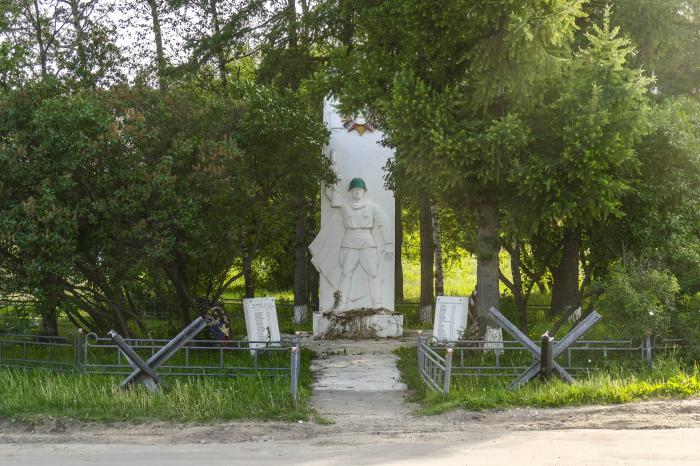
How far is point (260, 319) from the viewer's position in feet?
56.5

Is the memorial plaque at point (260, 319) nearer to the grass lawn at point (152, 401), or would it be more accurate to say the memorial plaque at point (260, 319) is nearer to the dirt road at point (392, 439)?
the grass lawn at point (152, 401)

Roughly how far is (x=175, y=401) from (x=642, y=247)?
8021mm

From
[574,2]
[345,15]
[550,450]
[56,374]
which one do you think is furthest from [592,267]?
[56,374]

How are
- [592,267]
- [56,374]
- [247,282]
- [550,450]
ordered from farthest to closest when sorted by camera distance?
1. [247,282]
2. [592,267]
3. [56,374]
4. [550,450]

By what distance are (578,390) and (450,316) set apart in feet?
18.9

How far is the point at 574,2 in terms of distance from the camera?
45.4 feet

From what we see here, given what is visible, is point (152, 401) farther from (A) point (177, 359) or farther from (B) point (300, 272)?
(B) point (300, 272)

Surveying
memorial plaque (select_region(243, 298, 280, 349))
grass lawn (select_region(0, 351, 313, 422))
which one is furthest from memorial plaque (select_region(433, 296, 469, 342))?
grass lawn (select_region(0, 351, 313, 422))

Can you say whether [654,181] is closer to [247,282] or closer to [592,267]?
[592,267]

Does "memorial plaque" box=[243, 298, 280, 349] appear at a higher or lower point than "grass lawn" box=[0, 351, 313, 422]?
higher

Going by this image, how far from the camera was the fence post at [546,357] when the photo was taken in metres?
12.4

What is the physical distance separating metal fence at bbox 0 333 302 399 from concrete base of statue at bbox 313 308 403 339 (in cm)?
292

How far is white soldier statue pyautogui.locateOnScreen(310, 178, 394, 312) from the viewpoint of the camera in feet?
64.6

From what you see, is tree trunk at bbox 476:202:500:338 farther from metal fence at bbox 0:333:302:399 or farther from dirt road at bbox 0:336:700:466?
dirt road at bbox 0:336:700:466
